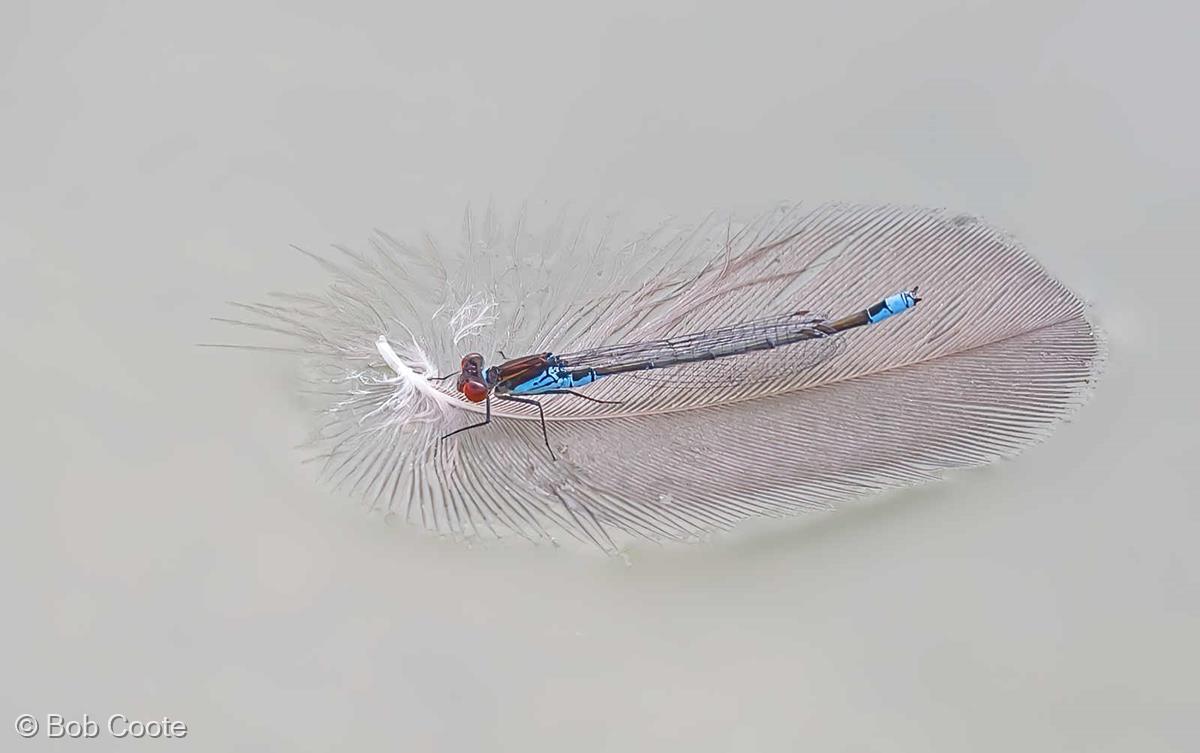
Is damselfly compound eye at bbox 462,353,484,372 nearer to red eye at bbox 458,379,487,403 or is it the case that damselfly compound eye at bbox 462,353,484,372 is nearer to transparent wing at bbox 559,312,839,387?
Result: red eye at bbox 458,379,487,403

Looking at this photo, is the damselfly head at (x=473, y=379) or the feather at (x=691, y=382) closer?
the damselfly head at (x=473, y=379)

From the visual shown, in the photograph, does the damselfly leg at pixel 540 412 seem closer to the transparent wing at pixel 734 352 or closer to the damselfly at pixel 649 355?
the damselfly at pixel 649 355

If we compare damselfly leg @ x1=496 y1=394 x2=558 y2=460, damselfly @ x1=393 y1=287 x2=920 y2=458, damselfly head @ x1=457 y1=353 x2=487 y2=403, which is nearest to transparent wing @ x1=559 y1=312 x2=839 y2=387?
damselfly @ x1=393 y1=287 x2=920 y2=458

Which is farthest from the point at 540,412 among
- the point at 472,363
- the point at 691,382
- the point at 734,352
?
the point at 734,352

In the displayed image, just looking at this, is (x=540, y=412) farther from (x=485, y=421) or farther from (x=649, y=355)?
(x=649, y=355)

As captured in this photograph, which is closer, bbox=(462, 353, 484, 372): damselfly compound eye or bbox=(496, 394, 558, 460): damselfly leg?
bbox=(462, 353, 484, 372): damselfly compound eye

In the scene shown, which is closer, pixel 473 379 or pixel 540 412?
pixel 473 379

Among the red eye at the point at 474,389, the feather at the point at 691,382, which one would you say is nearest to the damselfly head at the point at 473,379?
the red eye at the point at 474,389
